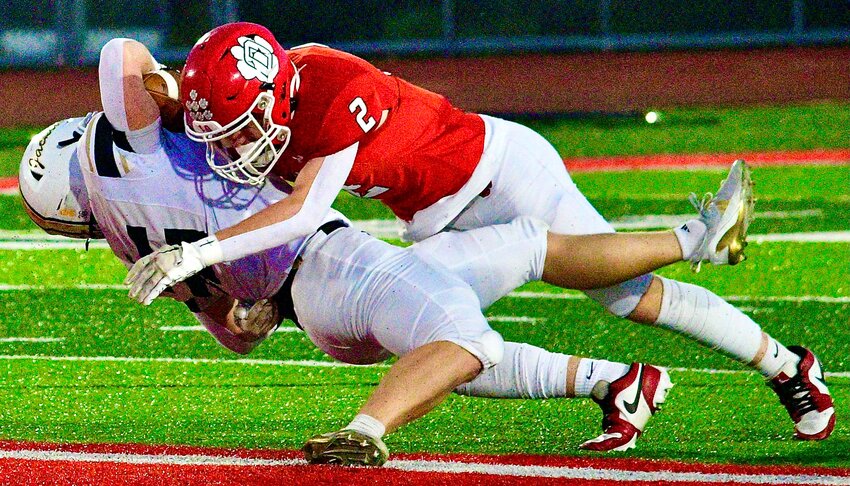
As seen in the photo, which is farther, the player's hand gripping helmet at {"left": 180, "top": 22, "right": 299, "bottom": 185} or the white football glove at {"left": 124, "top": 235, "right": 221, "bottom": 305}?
the player's hand gripping helmet at {"left": 180, "top": 22, "right": 299, "bottom": 185}

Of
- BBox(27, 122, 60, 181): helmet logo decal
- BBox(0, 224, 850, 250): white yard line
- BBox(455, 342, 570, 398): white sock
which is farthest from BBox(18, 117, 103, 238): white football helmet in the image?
BBox(0, 224, 850, 250): white yard line

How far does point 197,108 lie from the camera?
144 inches

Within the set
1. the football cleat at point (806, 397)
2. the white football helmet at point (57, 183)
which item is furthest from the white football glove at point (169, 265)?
the football cleat at point (806, 397)

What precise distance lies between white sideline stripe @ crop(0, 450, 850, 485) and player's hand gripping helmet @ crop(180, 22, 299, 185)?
0.73 meters

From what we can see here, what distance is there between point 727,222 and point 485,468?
107 centimetres

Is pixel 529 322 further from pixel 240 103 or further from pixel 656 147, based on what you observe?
pixel 656 147

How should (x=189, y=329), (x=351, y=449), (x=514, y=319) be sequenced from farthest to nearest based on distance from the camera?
(x=514, y=319) < (x=189, y=329) < (x=351, y=449)

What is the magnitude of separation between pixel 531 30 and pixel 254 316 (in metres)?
11.9

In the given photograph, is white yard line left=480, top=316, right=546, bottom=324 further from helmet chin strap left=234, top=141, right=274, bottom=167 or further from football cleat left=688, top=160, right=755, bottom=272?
helmet chin strap left=234, top=141, right=274, bottom=167

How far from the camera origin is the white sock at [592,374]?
12.3 ft

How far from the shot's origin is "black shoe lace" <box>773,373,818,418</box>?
3.96 meters

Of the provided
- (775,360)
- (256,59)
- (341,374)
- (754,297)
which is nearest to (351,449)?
(256,59)

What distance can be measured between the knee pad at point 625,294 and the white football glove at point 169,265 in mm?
1153

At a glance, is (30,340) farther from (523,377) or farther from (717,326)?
(717,326)
